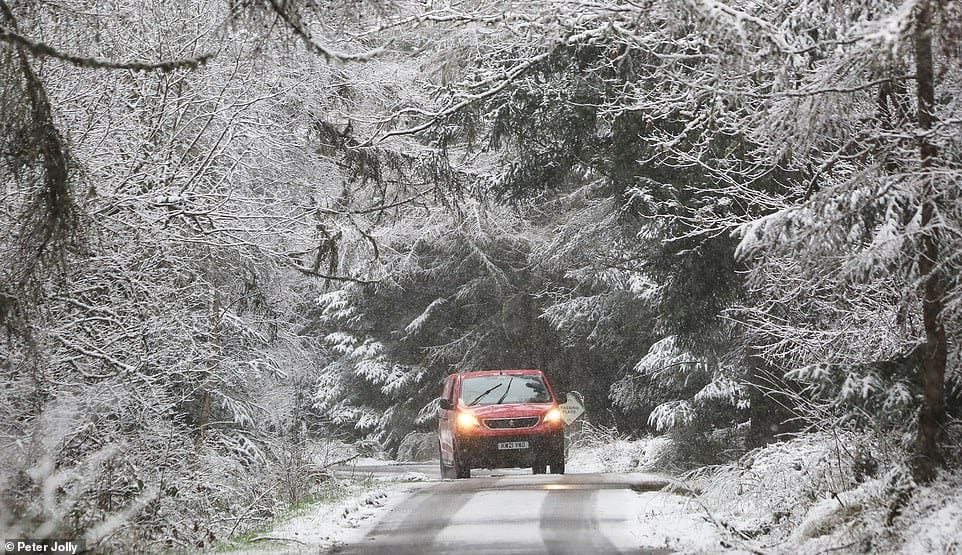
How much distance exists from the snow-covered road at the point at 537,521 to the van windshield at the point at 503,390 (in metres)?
3.14

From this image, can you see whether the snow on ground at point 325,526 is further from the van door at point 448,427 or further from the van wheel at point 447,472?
the van wheel at point 447,472

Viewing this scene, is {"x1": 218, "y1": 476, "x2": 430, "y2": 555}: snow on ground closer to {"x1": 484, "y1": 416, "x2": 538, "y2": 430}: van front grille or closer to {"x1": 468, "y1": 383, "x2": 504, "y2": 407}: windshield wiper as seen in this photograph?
{"x1": 484, "y1": 416, "x2": 538, "y2": 430}: van front grille

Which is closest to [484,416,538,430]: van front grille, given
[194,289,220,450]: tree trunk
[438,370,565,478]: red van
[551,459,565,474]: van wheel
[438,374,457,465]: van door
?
[438,370,565,478]: red van

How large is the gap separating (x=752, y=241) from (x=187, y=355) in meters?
7.13

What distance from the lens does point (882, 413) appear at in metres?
8.95

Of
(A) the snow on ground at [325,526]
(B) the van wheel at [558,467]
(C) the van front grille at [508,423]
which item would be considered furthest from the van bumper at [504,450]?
(A) the snow on ground at [325,526]

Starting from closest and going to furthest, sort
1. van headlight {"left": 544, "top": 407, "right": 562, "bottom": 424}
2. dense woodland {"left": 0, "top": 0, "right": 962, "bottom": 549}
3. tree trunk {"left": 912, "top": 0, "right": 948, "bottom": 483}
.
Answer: dense woodland {"left": 0, "top": 0, "right": 962, "bottom": 549} < tree trunk {"left": 912, "top": 0, "right": 948, "bottom": 483} < van headlight {"left": 544, "top": 407, "right": 562, "bottom": 424}

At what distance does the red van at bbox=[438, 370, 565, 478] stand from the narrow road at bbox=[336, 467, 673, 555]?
1822 millimetres

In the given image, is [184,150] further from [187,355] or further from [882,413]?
[882,413]

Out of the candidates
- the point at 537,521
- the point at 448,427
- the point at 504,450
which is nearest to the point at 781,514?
the point at 537,521

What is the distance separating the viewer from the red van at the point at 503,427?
60.0 ft

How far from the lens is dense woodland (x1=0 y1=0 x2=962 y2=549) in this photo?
8.14 metres

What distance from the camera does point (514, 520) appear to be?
11539 mm

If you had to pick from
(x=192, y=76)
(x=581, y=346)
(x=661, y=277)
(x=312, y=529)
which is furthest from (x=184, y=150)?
(x=581, y=346)
